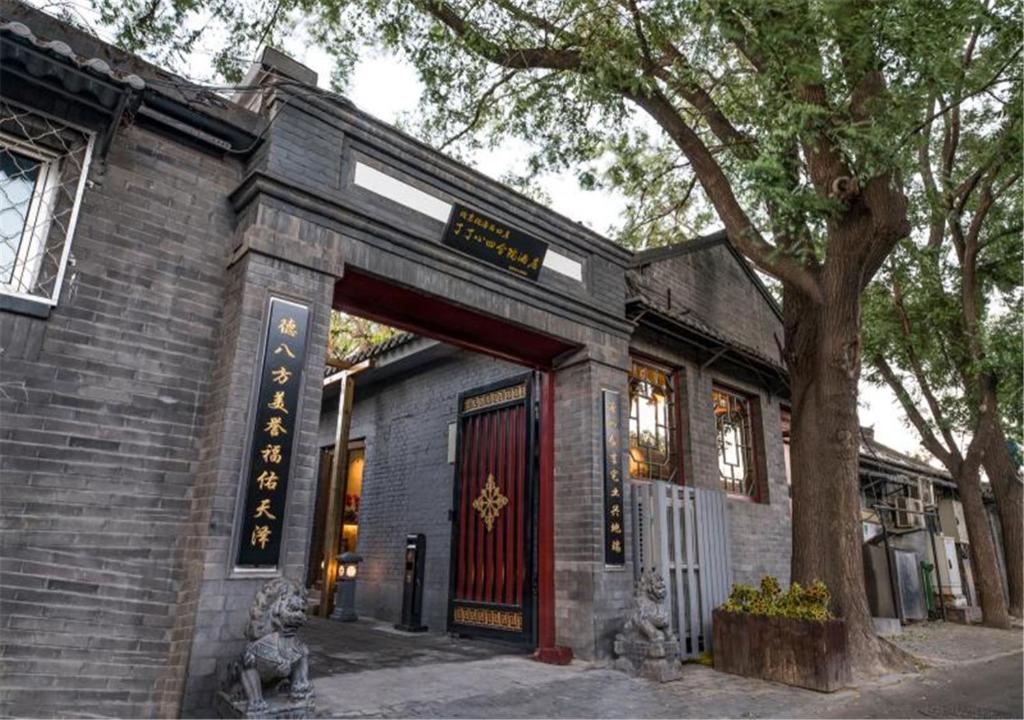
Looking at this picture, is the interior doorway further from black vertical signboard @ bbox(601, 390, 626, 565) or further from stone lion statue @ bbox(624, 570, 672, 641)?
stone lion statue @ bbox(624, 570, 672, 641)

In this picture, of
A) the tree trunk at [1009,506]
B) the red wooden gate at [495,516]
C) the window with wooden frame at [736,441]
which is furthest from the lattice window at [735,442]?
the tree trunk at [1009,506]

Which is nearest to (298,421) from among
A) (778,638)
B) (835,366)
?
(778,638)

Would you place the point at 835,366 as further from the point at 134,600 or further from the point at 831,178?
the point at 134,600

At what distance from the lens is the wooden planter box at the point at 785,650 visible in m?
5.52

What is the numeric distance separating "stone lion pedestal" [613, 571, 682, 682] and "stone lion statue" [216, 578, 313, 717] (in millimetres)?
3255

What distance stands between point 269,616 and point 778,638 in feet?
15.2

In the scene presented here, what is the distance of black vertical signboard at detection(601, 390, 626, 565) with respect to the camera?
6422mm

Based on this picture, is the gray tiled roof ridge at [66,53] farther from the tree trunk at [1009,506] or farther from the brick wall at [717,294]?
the tree trunk at [1009,506]

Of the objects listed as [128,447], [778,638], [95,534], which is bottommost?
[778,638]

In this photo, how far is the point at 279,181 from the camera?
4.64 meters

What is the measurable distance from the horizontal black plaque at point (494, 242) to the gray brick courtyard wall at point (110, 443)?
2.17 meters

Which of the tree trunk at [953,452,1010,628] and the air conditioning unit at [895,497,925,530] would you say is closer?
the tree trunk at [953,452,1010,628]

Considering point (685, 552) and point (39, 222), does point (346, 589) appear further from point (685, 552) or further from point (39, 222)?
point (39, 222)

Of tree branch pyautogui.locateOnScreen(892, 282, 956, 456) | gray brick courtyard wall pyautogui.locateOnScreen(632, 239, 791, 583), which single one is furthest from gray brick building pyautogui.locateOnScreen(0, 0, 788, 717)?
tree branch pyautogui.locateOnScreen(892, 282, 956, 456)
